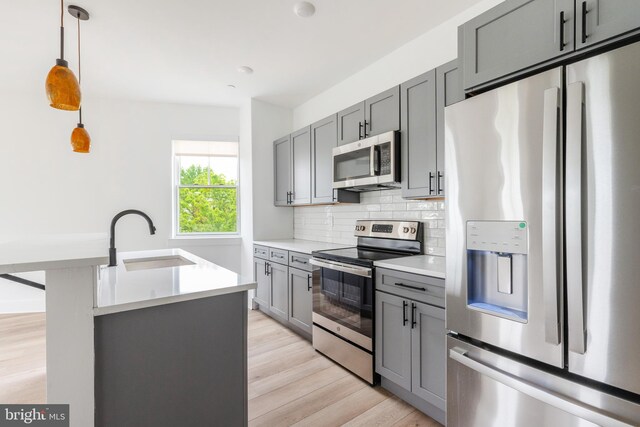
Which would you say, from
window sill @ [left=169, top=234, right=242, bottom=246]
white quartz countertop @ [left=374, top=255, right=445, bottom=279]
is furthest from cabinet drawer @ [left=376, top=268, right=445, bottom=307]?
window sill @ [left=169, top=234, right=242, bottom=246]

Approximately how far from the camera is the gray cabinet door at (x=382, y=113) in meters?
2.49

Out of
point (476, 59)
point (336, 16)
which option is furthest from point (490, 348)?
point (336, 16)

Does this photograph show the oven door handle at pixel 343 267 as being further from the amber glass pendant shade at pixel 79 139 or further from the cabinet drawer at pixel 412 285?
the amber glass pendant shade at pixel 79 139

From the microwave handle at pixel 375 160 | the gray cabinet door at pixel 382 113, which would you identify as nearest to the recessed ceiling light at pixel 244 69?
the gray cabinet door at pixel 382 113

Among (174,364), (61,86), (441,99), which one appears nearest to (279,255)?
(174,364)

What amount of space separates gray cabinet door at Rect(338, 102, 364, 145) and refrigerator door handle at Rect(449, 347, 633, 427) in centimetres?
199

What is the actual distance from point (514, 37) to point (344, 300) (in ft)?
6.41

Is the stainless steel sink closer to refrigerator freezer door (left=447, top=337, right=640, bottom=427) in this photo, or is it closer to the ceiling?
the ceiling

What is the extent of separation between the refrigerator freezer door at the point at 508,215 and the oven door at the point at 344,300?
0.79 m

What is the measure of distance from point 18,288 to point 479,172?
528 cm

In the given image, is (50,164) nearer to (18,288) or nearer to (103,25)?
(18,288)

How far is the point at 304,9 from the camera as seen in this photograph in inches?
88.7

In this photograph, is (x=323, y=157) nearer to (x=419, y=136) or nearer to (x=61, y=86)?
(x=419, y=136)

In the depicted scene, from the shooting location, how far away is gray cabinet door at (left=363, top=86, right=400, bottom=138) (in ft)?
8.18
